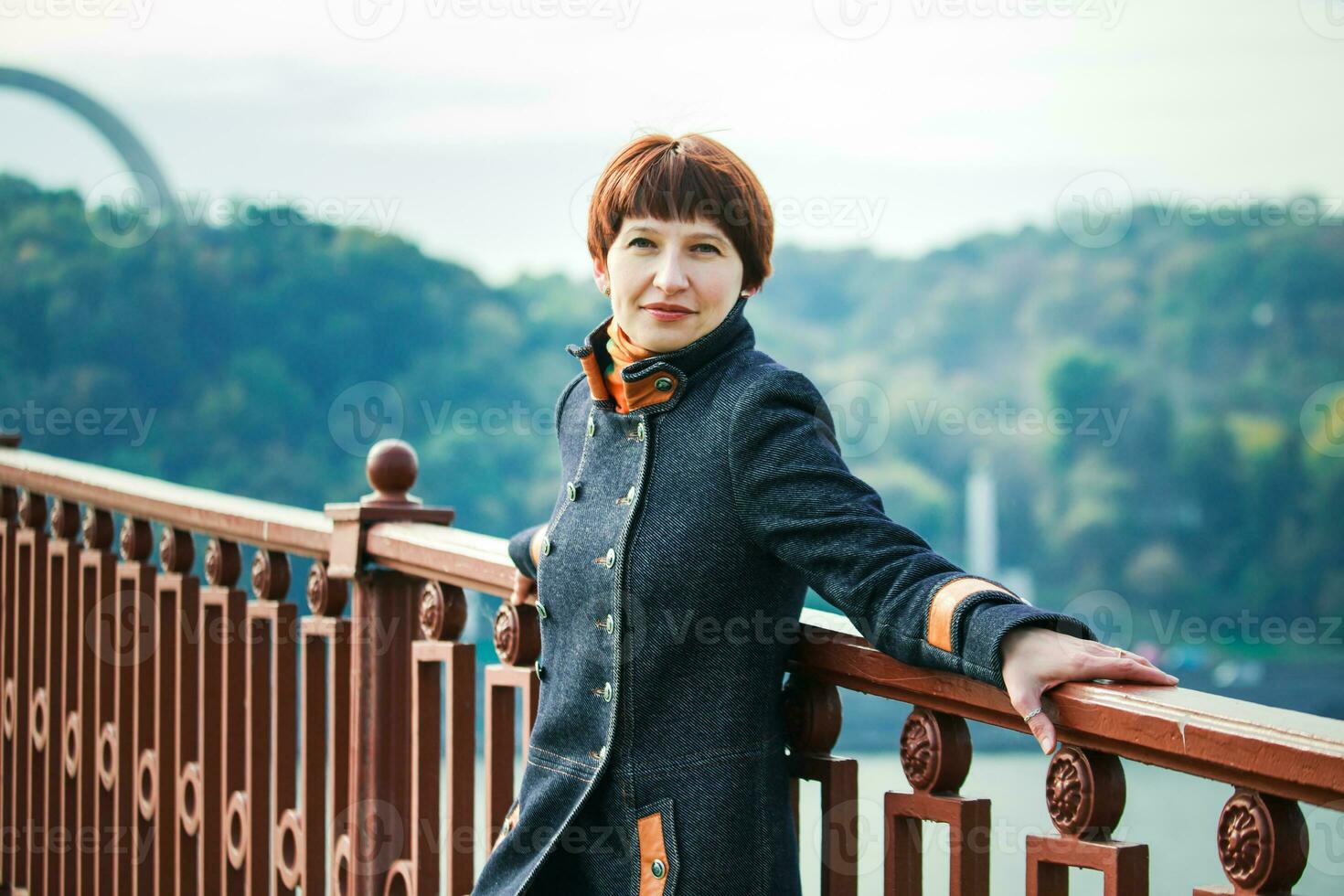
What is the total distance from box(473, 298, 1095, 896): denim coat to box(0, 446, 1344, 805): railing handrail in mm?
58

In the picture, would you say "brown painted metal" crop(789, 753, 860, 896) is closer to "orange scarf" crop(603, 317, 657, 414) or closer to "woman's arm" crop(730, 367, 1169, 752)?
"woman's arm" crop(730, 367, 1169, 752)

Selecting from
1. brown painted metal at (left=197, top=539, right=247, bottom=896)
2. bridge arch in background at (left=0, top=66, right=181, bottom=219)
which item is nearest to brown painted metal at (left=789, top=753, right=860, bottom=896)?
brown painted metal at (left=197, top=539, right=247, bottom=896)

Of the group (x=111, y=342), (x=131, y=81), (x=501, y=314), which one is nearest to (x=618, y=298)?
(x=111, y=342)

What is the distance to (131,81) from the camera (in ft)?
182

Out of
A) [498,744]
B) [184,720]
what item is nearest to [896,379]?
[184,720]

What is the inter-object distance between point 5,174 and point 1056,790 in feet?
147

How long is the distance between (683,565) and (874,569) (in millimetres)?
231

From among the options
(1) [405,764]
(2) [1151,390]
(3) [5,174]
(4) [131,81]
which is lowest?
(1) [405,764]

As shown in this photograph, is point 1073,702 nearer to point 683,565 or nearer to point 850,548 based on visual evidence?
point 850,548

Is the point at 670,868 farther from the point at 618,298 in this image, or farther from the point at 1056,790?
the point at 618,298

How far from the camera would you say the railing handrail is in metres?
1.00

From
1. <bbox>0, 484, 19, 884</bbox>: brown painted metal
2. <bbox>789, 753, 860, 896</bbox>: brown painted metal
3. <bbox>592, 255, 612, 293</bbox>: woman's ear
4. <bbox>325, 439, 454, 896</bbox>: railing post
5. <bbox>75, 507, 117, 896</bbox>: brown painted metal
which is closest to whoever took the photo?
<bbox>789, 753, 860, 896</bbox>: brown painted metal

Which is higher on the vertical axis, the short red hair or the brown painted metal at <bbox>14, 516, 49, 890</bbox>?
the short red hair

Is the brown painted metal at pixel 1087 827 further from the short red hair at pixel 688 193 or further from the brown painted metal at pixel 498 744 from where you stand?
the brown painted metal at pixel 498 744
